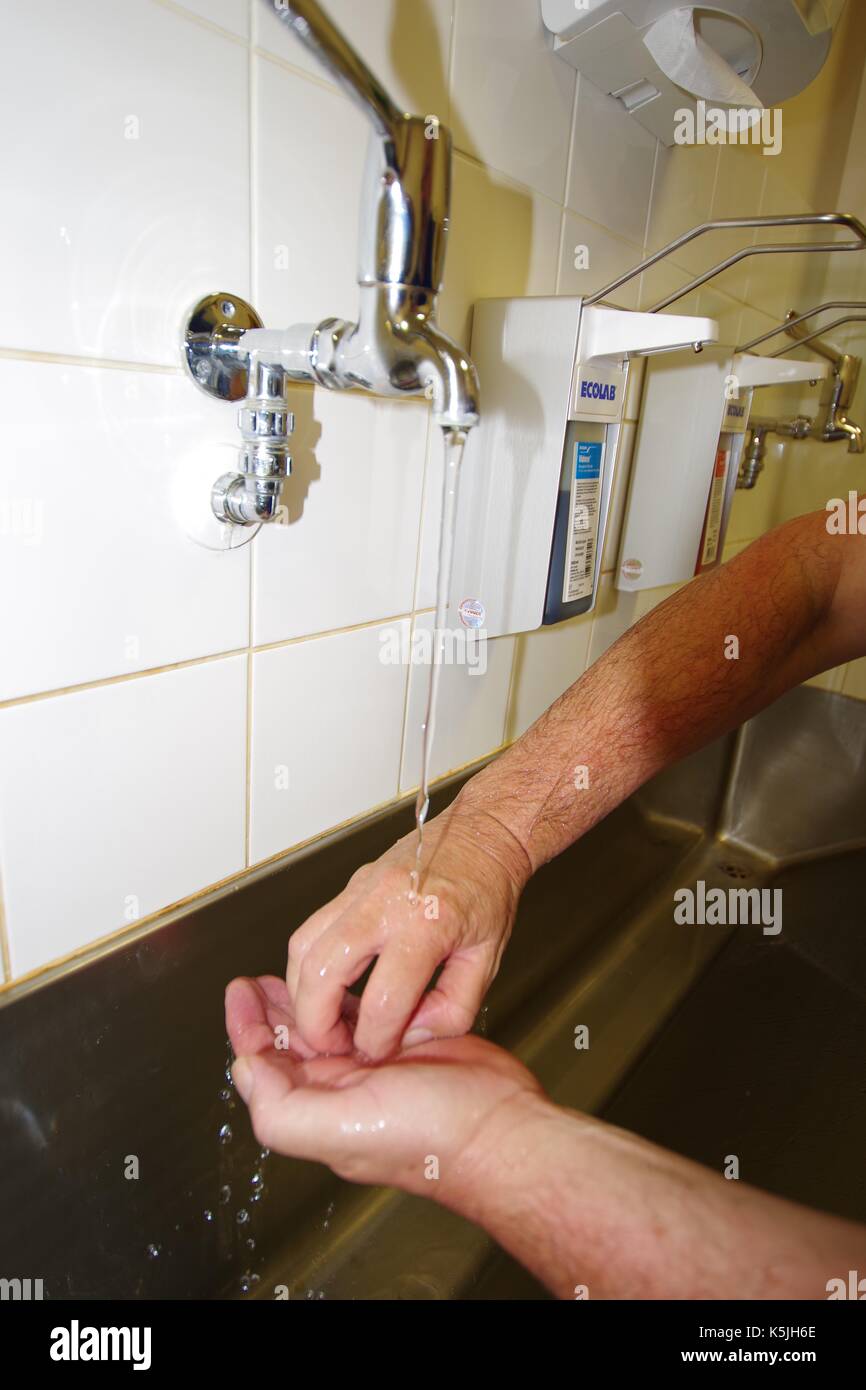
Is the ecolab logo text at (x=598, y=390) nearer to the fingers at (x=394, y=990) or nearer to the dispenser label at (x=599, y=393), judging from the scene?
the dispenser label at (x=599, y=393)

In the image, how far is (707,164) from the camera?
99 cm

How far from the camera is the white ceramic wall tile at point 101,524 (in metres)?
0.43

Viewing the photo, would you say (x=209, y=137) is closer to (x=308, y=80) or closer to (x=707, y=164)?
(x=308, y=80)

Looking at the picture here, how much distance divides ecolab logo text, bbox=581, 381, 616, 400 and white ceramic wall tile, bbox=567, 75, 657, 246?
0.65ft

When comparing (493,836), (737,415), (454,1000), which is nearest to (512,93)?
(737,415)

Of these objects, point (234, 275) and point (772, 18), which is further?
point (772, 18)

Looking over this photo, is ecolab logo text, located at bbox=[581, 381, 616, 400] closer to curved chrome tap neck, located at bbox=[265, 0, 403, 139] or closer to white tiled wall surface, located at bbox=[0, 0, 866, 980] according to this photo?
white tiled wall surface, located at bbox=[0, 0, 866, 980]

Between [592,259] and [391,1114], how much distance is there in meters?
0.80

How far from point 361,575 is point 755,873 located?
92 centimetres

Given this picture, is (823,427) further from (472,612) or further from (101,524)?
(101,524)

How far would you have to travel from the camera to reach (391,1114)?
0.42 m

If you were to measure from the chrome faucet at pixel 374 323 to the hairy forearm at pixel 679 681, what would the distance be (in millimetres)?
308

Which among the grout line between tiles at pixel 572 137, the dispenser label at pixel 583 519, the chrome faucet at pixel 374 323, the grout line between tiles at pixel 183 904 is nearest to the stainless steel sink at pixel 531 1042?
the grout line between tiles at pixel 183 904
